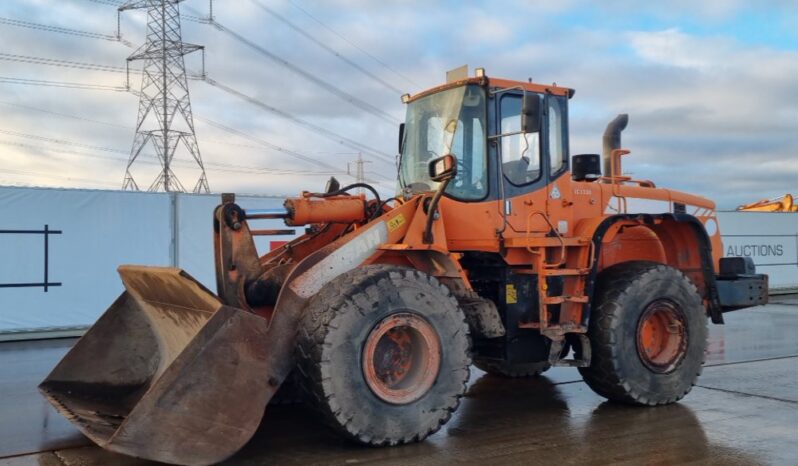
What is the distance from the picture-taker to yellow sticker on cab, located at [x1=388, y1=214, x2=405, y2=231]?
593 centimetres

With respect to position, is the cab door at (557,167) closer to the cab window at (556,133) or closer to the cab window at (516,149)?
the cab window at (556,133)

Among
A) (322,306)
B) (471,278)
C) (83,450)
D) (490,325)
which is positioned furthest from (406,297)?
(83,450)

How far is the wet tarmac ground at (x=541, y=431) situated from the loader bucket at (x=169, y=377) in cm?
39

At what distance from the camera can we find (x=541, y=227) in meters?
6.64

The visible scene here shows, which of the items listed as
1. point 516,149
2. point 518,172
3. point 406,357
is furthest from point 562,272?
point 406,357

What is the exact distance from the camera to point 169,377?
4.54 m

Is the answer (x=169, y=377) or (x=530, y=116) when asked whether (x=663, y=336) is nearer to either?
(x=530, y=116)

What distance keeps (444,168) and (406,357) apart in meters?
1.47

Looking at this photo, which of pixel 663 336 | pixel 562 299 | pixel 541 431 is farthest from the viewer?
pixel 663 336

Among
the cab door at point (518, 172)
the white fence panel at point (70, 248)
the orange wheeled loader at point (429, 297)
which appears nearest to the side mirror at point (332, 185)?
the orange wheeled loader at point (429, 297)

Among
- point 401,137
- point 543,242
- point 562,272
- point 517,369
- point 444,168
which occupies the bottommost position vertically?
point 517,369

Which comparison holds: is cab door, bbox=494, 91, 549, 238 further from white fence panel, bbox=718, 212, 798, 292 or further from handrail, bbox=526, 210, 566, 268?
white fence panel, bbox=718, 212, 798, 292

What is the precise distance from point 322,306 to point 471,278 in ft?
6.56

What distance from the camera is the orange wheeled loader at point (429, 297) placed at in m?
4.92
